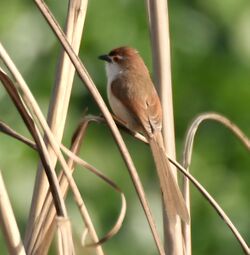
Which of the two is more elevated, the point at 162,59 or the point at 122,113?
the point at 162,59

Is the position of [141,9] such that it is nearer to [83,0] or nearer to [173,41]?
→ [173,41]

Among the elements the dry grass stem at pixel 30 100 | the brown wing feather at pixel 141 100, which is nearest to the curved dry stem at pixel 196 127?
the dry grass stem at pixel 30 100

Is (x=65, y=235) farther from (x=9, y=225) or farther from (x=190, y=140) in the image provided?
(x=190, y=140)

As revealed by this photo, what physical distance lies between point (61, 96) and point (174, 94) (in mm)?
3421

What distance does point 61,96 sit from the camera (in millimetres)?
2598

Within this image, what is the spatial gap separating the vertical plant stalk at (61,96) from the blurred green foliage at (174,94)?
8.79ft

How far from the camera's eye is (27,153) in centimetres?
543

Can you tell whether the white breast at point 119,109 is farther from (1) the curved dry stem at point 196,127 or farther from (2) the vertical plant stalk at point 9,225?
(2) the vertical plant stalk at point 9,225

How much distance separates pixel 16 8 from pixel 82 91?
637 millimetres

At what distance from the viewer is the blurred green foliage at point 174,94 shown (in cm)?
553

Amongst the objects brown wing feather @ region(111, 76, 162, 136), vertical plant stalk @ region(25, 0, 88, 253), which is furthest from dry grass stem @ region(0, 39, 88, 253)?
brown wing feather @ region(111, 76, 162, 136)

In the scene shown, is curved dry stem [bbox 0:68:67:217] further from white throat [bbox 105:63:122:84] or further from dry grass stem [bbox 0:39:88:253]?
white throat [bbox 105:63:122:84]

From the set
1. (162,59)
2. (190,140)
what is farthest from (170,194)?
(162,59)

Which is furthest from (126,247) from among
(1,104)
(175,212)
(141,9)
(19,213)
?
(175,212)
